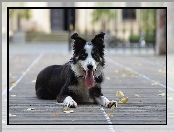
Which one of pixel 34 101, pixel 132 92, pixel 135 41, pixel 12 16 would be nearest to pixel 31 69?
pixel 132 92

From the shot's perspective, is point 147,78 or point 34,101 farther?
point 147,78

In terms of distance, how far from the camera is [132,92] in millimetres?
7949

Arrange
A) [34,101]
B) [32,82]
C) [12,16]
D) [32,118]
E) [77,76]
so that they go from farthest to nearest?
[12,16]
[32,82]
[34,101]
[77,76]
[32,118]

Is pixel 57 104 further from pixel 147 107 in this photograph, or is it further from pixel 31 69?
pixel 31 69

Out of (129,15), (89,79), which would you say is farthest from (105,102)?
(129,15)

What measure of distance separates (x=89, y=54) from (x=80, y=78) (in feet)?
1.50

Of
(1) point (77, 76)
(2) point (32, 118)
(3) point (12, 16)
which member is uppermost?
(3) point (12, 16)

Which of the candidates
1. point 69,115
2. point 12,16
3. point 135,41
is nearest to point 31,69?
point 69,115

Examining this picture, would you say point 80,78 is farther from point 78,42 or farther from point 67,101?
point 78,42

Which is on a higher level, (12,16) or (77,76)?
(12,16)

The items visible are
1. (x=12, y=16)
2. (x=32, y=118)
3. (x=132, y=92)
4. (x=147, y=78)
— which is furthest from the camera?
(x=12, y=16)

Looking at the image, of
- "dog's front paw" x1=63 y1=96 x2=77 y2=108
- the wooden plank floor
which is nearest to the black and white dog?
"dog's front paw" x1=63 y1=96 x2=77 y2=108

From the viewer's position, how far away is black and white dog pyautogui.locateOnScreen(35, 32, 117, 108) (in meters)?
6.09

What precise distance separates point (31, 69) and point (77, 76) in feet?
19.7
